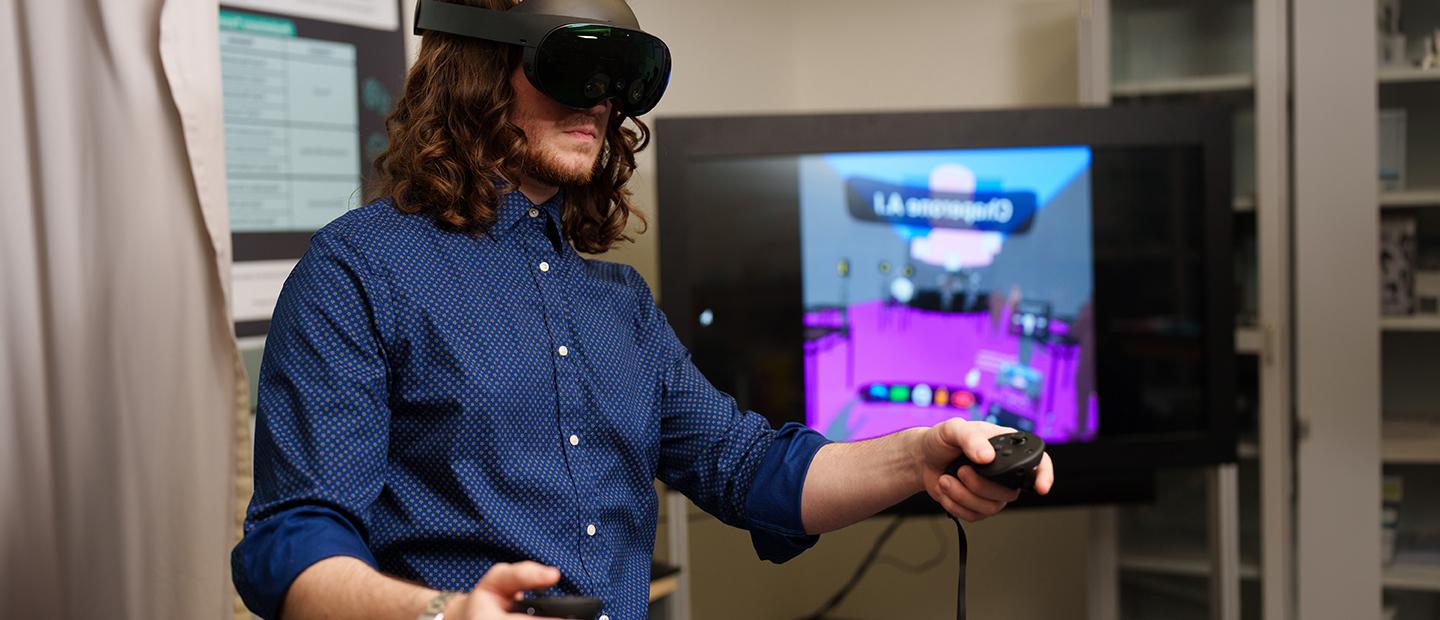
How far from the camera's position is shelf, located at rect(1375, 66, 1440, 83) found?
9.83 feet

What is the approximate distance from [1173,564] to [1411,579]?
59cm

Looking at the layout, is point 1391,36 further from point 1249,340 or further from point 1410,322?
point 1249,340

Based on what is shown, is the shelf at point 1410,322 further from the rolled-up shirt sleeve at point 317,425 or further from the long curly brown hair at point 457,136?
the rolled-up shirt sleeve at point 317,425

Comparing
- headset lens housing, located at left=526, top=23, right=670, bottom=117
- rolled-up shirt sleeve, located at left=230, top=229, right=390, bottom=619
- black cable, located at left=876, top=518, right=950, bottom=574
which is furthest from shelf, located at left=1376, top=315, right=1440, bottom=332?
rolled-up shirt sleeve, located at left=230, top=229, right=390, bottom=619

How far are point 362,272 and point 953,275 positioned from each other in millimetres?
1871

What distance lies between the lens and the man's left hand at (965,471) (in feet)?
3.86

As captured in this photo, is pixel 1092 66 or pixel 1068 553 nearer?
pixel 1092 66

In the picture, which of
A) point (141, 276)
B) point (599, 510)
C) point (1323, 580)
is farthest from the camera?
point (1323, 580)

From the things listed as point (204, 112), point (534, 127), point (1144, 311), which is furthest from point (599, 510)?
point (1144, 311)

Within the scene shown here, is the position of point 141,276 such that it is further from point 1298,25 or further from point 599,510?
point 1298,25

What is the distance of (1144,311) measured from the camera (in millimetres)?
2898

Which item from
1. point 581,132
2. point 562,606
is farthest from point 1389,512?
point 562,606

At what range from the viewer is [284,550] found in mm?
1025

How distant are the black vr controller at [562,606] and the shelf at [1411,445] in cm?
285
